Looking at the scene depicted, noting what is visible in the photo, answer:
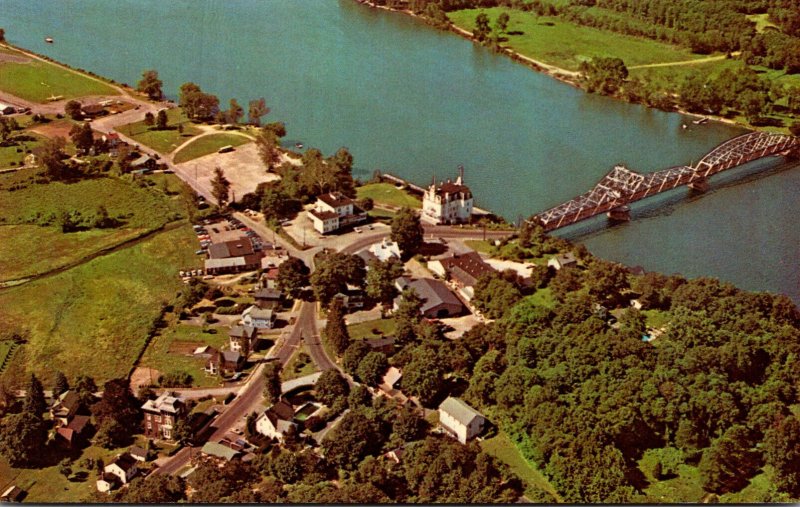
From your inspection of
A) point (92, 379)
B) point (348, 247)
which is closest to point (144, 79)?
point (348, 247)

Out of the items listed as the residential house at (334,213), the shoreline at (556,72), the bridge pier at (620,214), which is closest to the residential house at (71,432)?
the residential house at (334,213)

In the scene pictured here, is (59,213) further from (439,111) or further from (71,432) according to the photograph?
(439,111)

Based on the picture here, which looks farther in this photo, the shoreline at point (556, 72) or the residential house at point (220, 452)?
the shoreline at point (556, 72)

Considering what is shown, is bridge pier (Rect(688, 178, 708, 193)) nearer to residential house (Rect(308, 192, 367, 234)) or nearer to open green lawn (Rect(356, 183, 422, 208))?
open green lawn (Rect(356, 183, 422, 208))

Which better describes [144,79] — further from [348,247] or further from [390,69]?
[348,247]

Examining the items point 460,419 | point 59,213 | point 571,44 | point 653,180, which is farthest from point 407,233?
point 571,44

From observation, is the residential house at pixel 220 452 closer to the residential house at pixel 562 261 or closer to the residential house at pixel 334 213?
the residential house at pixel 334 213
